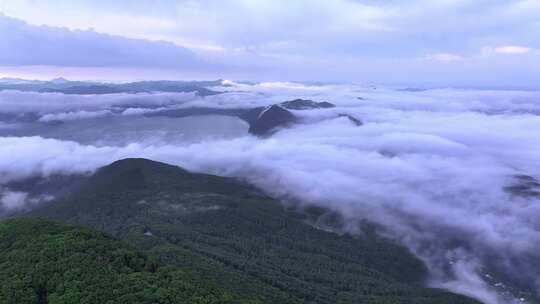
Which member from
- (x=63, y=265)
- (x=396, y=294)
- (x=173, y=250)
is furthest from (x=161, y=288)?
(x=396, y=294)

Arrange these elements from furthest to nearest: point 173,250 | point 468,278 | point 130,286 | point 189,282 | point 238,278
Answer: point 468,278 < point 173,250 < point 238,278 < point 189,282 < point 130,286

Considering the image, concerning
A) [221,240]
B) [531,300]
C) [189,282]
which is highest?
[189,282]

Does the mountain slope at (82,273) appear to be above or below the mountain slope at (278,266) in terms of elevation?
above

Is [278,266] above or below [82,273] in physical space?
below

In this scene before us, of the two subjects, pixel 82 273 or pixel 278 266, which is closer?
pixel 82 273

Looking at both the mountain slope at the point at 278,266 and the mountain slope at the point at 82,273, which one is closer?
the mountain slope at the point at 82,273

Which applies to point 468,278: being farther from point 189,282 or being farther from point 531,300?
point 189,282

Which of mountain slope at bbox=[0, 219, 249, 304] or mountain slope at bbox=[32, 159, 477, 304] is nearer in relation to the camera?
mountain slope at bbox=[0, 219, 249, 304]

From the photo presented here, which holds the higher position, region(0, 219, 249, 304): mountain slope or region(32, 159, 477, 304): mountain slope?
region(0, 219, 249, 304): mountain slope
